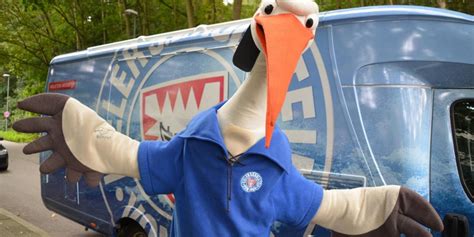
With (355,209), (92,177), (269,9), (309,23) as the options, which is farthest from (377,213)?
(92,177)

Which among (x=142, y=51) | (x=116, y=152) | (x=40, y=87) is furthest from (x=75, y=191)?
(x=40, y=87)

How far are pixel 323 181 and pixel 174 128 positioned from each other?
156 cm

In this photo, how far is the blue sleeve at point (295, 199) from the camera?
204 centimetres

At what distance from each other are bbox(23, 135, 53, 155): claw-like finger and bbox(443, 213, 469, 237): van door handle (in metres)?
2.29

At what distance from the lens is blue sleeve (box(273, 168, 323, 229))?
2043 mm

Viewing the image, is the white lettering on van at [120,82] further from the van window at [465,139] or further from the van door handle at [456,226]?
the van door handle at [456,226]

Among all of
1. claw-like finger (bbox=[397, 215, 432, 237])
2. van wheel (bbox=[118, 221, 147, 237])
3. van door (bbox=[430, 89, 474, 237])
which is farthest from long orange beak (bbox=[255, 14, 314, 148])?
van wheel (bbox=[118, 221, 147, 237])

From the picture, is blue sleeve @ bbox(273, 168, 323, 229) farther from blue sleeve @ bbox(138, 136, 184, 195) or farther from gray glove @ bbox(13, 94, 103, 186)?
gray glove @ bbox(13, 94, 103, 186)

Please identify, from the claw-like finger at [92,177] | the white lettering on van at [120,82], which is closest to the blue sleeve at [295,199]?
the claw-like finger at [92,177]

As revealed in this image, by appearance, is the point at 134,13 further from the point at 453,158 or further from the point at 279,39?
the point at 279,39

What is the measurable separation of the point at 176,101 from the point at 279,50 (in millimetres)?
2683

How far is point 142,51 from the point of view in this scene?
4648 millimetres

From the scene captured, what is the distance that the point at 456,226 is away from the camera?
2.86 m

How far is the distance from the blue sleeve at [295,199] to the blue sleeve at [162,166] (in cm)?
44
